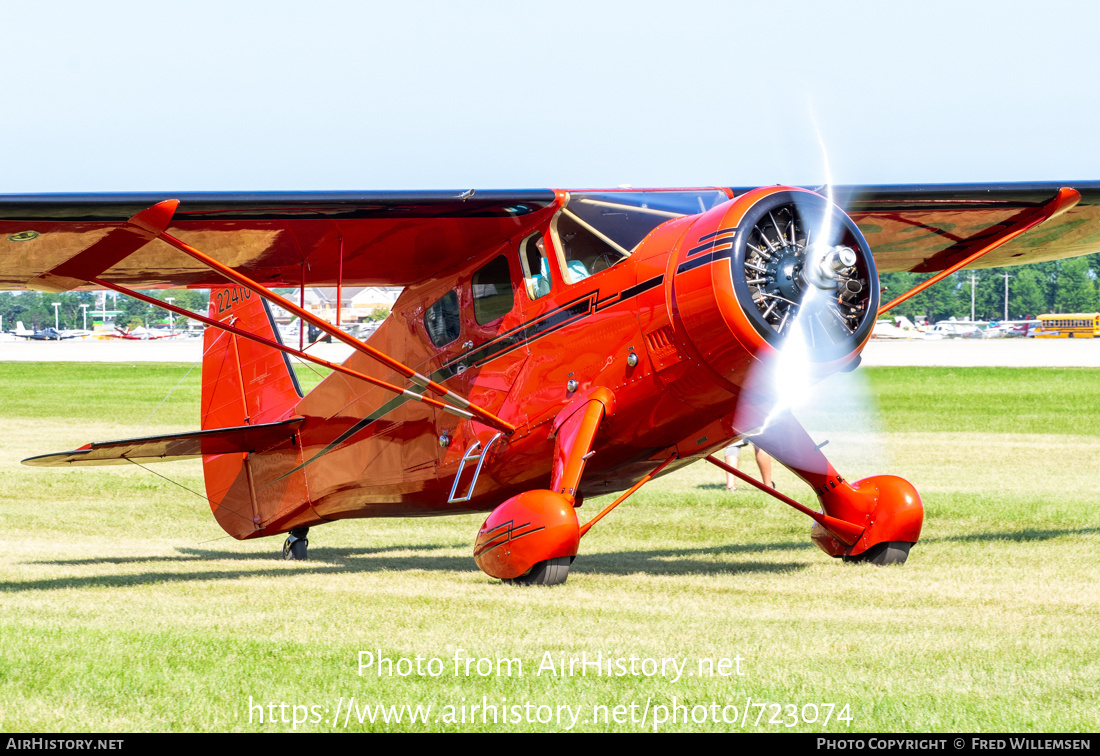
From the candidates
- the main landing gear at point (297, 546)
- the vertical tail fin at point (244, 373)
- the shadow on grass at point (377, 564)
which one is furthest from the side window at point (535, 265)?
the main landing gear at point (297, 546)

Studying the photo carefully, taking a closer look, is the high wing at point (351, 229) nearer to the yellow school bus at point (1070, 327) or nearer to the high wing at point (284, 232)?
the high wing at point (284, 232)

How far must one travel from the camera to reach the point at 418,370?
10.7m

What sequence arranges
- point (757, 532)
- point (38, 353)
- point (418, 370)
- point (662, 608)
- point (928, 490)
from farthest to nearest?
point (38, 353) → point (928, 490) → point (757, 532) → point (418, 370) → point (662, 608)

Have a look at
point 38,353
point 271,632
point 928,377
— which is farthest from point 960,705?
point 38,353

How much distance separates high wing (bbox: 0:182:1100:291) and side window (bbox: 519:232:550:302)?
0.14 metres

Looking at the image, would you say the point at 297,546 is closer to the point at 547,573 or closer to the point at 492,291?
the point at 492,291

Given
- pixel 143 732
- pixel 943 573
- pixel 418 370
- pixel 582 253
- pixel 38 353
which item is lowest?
pixel 38 353

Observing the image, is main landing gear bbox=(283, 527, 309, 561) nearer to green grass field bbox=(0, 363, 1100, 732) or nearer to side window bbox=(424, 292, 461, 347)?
green grass field bbox=(0, 363, 1100, 732)

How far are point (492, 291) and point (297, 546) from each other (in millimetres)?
3807

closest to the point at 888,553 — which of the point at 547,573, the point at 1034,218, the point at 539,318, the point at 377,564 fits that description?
the point at 547,573

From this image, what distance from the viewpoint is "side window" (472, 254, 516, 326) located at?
9.76m

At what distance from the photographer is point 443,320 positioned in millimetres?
10500
